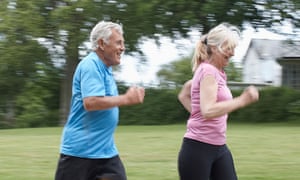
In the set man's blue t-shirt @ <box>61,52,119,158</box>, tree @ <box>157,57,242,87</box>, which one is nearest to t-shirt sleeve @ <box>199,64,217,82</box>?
man's blue t-shirt @ <box>61,52,119,158</box>

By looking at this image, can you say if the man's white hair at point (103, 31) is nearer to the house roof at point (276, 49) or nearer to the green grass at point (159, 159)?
the green grass at point (159, 159)

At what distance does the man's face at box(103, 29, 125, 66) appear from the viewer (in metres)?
3.84

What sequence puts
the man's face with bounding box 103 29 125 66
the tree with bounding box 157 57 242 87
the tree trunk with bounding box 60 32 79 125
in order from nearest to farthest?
1. the man's face with bounding box 103 29 125 66
2. the tree trunk with bounding box 60 32 79 125
3. the tree with bounding box 157 57 242 87

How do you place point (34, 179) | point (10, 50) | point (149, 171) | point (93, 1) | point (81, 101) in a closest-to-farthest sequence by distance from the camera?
point (81, 101) < point (34, 179) < point (149, 171) < point (93, 1) < point (10, 50)

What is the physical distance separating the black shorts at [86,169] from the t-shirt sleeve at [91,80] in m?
0.48

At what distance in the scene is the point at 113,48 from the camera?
152 inches

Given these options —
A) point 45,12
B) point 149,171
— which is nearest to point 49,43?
point 45,12

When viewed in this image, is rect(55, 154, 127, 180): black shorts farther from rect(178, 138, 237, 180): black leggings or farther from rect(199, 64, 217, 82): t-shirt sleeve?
rect(199, 64, 217, 82): t-shirt sleeve

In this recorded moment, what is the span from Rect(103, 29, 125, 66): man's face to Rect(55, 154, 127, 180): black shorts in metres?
0.65

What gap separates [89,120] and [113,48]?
0.49m

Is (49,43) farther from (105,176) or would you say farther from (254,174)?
(105,176)

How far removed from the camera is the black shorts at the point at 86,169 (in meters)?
3.86

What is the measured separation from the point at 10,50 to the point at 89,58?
1980cm

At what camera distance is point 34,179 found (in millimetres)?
6898
